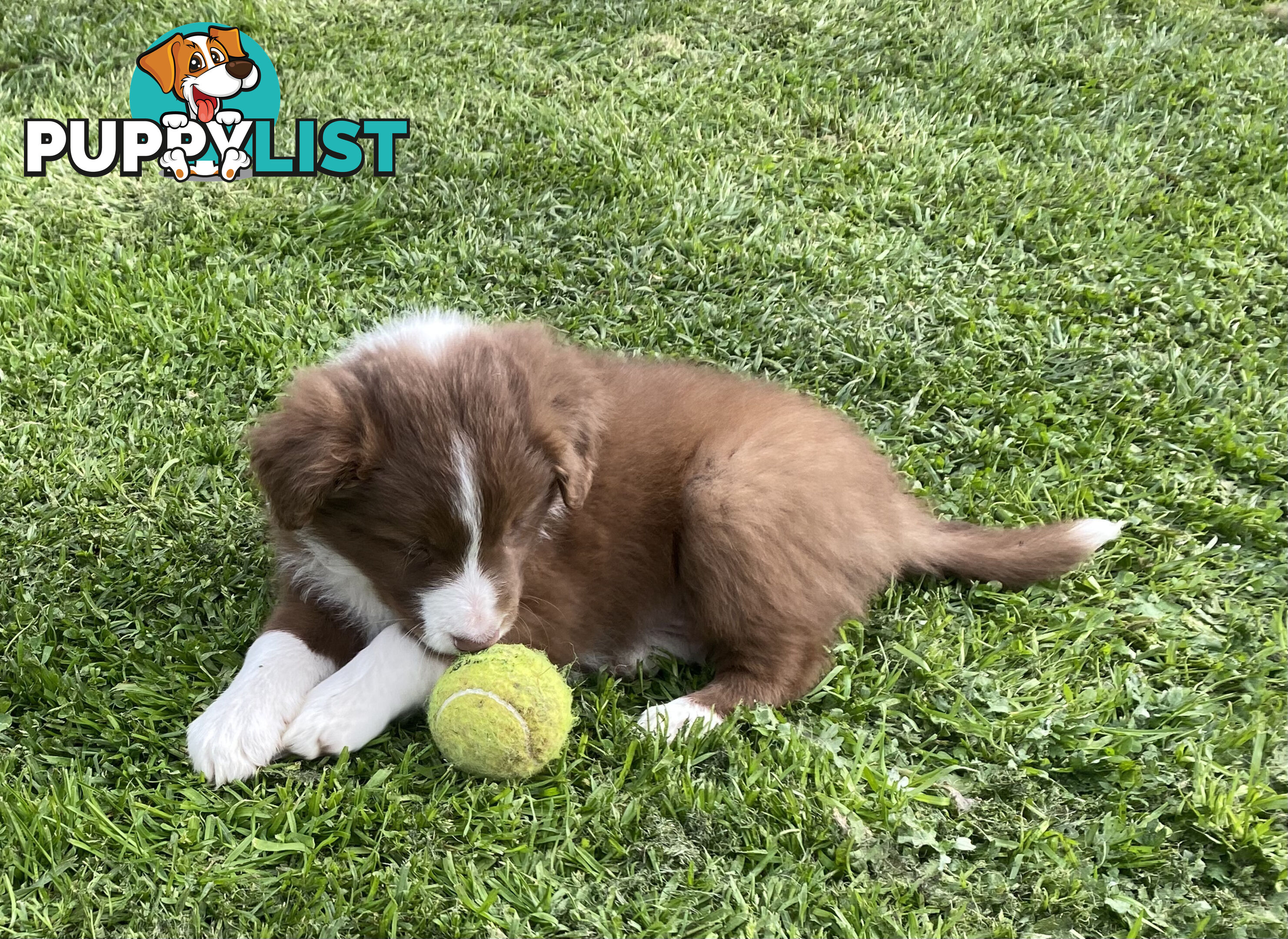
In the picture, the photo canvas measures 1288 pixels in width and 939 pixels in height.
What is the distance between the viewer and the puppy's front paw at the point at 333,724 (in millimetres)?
2549

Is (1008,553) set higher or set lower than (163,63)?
lower

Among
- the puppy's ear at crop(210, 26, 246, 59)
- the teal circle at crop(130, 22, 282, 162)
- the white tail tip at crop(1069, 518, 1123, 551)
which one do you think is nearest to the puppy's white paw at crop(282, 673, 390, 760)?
the white tail tip at crop(1069, 518, 1123, 551)

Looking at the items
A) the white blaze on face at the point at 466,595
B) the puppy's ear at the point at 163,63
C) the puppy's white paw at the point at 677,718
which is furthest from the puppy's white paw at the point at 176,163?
the puppy's white paw at the point at 677,718

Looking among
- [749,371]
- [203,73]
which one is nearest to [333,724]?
[749,371]

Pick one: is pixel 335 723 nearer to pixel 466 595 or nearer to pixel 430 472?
pixel 466 595

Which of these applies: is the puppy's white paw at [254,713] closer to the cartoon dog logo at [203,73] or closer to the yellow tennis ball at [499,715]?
the yellow tennis ball at [499,715]

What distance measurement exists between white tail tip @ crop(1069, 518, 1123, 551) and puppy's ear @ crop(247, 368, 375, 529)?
7.37ft

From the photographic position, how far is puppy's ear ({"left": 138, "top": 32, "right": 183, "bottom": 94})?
5703 mm

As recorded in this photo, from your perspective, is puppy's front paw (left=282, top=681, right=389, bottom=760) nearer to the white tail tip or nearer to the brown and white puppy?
the brown and white puppy

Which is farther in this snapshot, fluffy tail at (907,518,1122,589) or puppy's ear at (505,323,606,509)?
fluffy tail at (907,518,1122,589)

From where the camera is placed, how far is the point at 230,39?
6.11 m

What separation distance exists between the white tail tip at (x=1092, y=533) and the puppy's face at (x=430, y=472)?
1672mm

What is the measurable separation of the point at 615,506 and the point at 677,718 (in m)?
0.65

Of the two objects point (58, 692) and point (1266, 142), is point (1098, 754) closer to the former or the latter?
point (58, 692)
